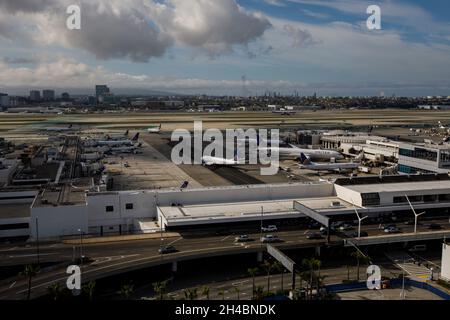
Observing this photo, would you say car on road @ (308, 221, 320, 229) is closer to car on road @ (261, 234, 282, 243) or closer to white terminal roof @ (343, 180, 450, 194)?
car on road @ (261, 234, 282, 243)

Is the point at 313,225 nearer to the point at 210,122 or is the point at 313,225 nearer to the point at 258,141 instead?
the point at 258,141

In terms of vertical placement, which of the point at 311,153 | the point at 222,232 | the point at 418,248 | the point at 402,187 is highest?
the point at 402,187

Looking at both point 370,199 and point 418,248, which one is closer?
point 418,248

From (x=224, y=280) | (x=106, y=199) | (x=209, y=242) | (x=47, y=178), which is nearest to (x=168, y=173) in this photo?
(x=47, y=178)

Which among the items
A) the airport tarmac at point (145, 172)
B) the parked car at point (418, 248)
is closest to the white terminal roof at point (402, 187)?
the parked car at point (418, 248)

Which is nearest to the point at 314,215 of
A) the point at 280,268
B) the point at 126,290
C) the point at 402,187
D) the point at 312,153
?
the point at 280,268
